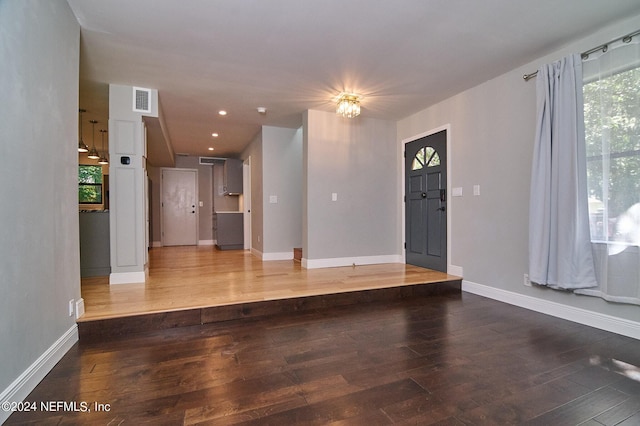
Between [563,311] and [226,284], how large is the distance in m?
3.44

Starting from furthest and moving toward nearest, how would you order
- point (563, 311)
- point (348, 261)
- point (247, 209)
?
point (247, 209) → point (348, 261) → point (563, 311)

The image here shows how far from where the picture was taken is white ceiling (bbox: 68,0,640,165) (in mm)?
2172

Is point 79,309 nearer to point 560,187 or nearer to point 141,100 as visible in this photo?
point 141,100

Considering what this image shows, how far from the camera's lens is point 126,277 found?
Result: 352 centimetres

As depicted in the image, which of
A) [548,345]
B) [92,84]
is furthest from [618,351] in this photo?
[92,84]

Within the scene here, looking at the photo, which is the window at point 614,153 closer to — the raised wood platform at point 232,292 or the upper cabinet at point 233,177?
the raised wood platform at point 232,292

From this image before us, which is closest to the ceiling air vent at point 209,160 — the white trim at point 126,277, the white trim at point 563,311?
the white trim at point 126,277

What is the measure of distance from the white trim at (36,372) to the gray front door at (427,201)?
4.04 metres

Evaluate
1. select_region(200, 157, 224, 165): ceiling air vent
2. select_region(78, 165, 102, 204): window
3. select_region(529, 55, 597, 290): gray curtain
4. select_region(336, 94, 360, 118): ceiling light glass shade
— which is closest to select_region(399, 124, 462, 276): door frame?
select_region(529, 55, 597, 290): gray curtain

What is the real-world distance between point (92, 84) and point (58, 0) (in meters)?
1.73

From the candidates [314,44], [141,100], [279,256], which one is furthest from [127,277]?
[314,44]

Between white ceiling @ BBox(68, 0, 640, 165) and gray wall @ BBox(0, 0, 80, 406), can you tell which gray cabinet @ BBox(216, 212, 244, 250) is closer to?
white ceiling @ BBox(68, 0, 640, 165)

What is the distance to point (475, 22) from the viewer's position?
2.34 m

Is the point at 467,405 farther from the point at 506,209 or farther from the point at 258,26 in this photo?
the point at 258,26
